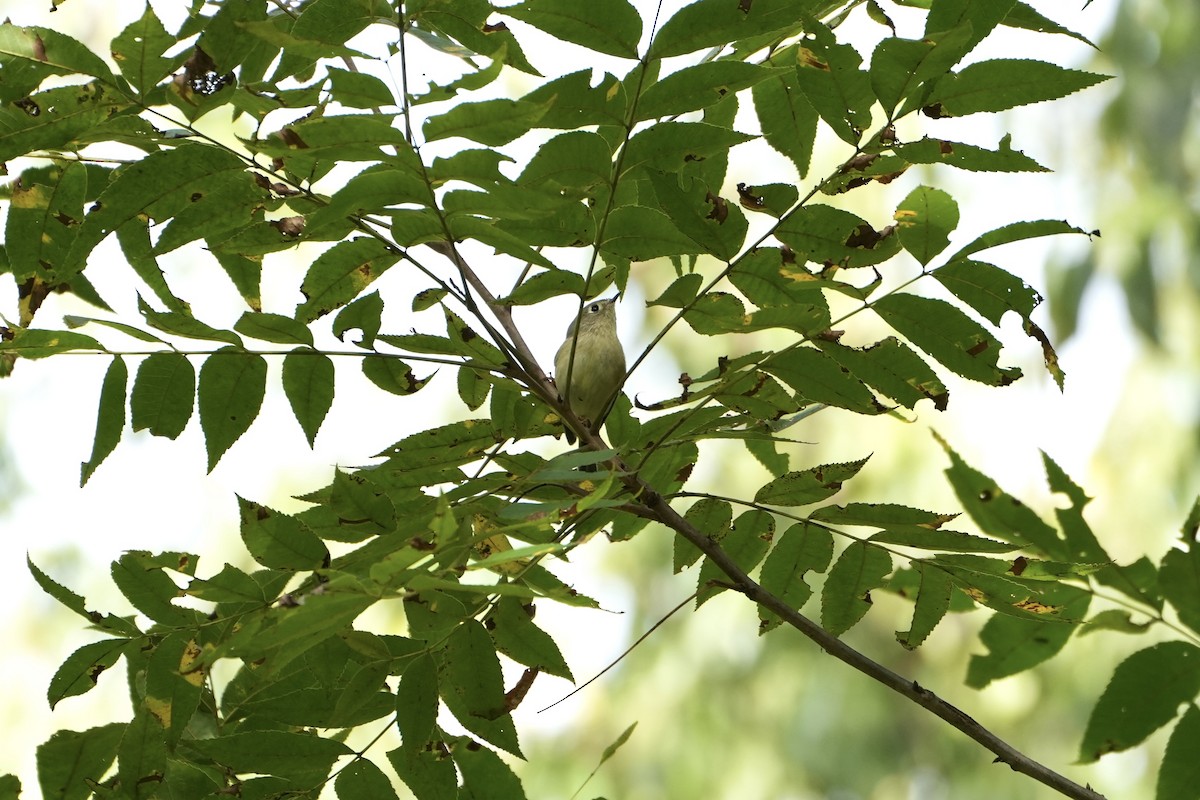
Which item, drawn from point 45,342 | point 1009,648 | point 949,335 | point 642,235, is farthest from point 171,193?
point 1009,648

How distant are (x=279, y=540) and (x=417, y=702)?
30 cm

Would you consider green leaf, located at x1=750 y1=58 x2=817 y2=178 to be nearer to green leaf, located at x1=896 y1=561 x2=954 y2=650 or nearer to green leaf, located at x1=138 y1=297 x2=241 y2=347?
green leaf, located at x1=896 y1=561 x2=954 y2=650

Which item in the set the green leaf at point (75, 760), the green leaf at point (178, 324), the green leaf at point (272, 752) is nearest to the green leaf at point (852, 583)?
the green leaf at point (272, 752)

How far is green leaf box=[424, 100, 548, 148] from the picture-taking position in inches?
57.1

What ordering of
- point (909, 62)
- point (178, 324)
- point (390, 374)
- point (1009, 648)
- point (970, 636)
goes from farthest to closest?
1. point (970, 636)
2. point (1009, 648)
3. point (390, 374)
4. point (178, 324)
5. point (909, 62)

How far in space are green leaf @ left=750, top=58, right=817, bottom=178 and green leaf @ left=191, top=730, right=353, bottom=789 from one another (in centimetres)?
111

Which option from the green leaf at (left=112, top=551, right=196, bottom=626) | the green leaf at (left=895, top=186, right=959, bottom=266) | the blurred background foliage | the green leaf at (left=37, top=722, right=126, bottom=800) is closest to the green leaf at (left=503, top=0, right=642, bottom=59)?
the green leaf at (left=895, top=186, right=959, bottom=266)

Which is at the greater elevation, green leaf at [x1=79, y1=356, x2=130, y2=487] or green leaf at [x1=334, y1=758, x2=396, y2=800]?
green leaf at [x1=79, y1=356, x2=130, y2=487]

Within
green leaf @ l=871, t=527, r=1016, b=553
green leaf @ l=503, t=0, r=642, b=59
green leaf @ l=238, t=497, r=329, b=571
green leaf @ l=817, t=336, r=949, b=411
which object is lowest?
green leaf @ l=871, t=527, r=1016, b=553

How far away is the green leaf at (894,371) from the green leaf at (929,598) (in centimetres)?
26

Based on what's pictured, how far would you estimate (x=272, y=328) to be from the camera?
1.74 m

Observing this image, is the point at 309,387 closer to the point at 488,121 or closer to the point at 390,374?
the point at 390,374

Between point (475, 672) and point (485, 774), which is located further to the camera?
point (485, 774)

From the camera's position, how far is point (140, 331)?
5.78ft
